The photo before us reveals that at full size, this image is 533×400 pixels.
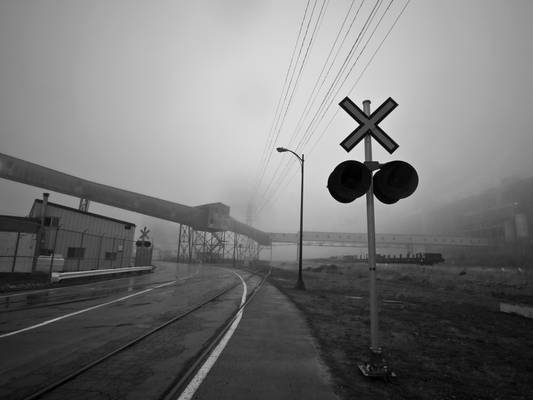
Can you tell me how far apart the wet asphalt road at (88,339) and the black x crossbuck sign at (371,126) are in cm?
448

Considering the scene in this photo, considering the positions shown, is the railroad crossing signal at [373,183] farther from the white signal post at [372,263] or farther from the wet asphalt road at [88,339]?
the wet asphalt road at [88,339]

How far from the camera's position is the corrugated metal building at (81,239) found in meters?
23.8

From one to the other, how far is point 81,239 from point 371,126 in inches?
1043

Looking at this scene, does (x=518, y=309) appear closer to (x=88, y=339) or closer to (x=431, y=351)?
(x=431, y=351)

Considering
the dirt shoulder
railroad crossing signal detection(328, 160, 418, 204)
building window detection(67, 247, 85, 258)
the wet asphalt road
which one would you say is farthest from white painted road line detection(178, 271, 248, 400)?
building window detection(67, 247, 85, 258)

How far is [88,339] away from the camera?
6.01 metres

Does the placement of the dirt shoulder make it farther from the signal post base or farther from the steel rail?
the steel rail

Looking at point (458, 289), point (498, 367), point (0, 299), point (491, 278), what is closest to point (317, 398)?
point (498, 367)

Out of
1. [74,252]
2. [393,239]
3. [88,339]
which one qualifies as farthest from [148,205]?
[393,239]

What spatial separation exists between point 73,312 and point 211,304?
168 inches

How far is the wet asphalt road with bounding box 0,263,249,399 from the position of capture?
3961mm

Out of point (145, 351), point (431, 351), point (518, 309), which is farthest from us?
point (518, 309)

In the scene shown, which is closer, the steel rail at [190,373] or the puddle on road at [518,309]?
the steel rail at [190,373]

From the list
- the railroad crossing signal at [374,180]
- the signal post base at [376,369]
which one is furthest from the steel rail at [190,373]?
the railroad crossing signal at [374,180]
